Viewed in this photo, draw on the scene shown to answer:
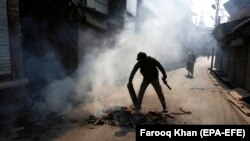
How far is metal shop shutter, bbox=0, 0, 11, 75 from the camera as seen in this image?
263 inches

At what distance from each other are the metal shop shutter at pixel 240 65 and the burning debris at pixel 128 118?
25.8 feet

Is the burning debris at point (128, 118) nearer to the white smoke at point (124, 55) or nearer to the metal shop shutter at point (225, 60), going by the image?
the white smoke at point (124, 55)

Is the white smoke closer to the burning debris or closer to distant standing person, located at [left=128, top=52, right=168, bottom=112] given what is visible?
the burning debris

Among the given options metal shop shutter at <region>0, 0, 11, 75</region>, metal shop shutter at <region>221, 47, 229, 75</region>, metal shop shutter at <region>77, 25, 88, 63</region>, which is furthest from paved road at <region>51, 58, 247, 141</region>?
metal shop shutter at <region>221, 47, 229, 75</region>

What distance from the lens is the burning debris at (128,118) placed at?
6.84 metres

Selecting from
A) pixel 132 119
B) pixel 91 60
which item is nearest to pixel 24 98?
pixel 132 119

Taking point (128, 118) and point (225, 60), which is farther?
point (225, 60)

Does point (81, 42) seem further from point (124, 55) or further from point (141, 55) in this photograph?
point (124, 55)

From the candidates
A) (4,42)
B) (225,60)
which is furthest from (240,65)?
(4,42)

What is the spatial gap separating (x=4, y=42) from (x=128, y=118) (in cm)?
368

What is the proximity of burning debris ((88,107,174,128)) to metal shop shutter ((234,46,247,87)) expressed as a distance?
786 cm

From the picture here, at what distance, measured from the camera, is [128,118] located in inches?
283

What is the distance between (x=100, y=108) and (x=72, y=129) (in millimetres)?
2180

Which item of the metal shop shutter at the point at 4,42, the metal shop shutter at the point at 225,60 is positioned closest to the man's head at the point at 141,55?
the metal shop shutter at the point at 4,42
